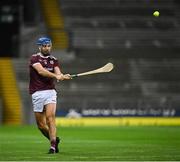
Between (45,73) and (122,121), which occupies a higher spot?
(45,73)

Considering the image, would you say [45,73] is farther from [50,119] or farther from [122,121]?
[122,121]

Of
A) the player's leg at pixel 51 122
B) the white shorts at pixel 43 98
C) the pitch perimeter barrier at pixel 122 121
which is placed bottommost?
the pitch perimeter barrier at pixel 122 121

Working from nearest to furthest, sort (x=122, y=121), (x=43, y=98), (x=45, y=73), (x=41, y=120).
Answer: (x=45, y=73) → (x=43, y=98) → (x=41, y=120) → (x=122, y=121)

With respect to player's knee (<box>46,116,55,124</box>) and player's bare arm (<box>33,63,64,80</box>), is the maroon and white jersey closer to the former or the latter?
player's bare arm (<box>33,63,64,80</box>)

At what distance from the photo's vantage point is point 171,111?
3525 centimetres

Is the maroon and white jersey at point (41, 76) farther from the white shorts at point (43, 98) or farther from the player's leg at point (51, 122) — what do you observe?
the player's leg at point (51, 122)

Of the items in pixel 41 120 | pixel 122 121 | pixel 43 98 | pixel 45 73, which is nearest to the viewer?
pixel 45 73

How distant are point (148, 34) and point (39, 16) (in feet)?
18.4

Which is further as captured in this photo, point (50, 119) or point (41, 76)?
point (41, 76)

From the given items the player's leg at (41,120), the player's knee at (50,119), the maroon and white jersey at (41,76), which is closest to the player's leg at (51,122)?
the player's knee at (50,119)

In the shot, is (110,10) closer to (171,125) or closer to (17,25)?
(17,25)

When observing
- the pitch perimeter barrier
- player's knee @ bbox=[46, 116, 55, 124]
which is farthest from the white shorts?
the pitch perimeter barrier

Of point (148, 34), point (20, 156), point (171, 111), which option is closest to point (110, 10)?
point (148, 34)

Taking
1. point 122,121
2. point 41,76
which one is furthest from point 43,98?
point 122,121
